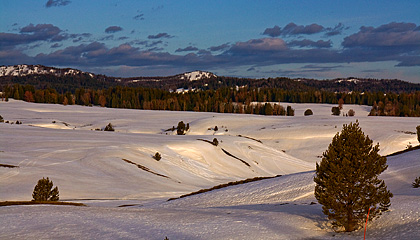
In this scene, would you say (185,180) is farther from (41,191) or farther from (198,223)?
(198,223)

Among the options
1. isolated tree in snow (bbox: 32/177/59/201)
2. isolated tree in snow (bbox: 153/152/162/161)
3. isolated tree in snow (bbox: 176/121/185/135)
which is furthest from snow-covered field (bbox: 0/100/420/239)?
isolated tree in snow (bbox: 32/177/59/201)

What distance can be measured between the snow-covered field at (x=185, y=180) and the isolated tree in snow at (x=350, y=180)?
3.57 feet

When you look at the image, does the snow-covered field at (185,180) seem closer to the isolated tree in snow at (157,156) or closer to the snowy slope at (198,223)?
the snowy slope at (198,223)

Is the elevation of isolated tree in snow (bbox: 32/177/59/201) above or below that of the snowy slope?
below

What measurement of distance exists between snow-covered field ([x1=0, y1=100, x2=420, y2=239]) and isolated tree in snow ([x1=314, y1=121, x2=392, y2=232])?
1.09 metres

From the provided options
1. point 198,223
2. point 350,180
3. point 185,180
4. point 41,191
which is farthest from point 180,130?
point 350,180

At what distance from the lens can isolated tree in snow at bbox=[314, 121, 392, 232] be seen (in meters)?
22.4

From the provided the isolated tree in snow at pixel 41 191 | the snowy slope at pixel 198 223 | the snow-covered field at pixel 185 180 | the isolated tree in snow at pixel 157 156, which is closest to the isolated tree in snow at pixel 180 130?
the snow-covered field at pixel 185 180

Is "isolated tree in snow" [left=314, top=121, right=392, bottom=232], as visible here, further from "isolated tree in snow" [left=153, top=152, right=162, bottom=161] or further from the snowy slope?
"isolated tree in snow" [left=153, top=152, right=162, bottom=161]

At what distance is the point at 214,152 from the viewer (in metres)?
94.4

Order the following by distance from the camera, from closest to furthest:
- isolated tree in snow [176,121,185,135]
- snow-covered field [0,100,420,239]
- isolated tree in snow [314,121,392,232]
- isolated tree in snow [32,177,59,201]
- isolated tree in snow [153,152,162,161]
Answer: isolated tree in snow [314,121,392,232], snow-covered field [0,100,420,239], isolated tree in snow [32,177,59,201], isolated tree in snow [153,152,162,161], isolated tree in snow [176,121,185,135]

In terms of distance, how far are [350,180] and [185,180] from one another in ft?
163

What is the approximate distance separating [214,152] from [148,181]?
33253mm

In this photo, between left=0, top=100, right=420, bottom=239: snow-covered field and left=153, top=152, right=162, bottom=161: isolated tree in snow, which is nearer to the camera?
left=0, top=100, right=420, bottom=239: snow-covered field
